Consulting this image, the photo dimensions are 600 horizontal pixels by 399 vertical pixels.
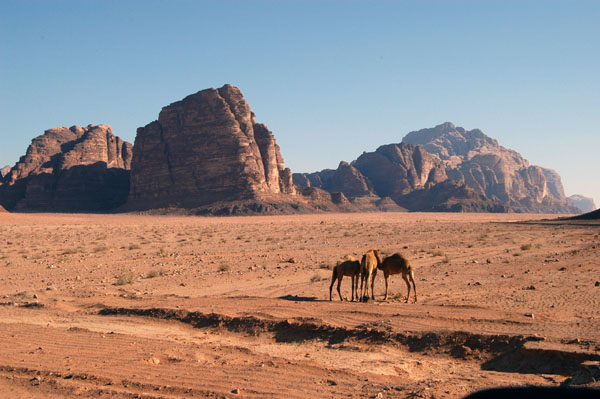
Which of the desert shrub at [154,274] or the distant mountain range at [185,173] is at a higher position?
the distant mountain range at [185,173]

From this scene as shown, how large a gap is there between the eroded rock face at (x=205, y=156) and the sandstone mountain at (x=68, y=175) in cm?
1515

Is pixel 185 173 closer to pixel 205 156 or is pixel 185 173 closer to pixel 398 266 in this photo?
pixel 205 156

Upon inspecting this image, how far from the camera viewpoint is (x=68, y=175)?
143 meters

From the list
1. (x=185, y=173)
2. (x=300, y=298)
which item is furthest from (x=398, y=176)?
(x=300, y=298)

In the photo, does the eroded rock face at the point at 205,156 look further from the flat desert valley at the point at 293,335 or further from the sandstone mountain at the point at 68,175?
the flat desert valley at the point at 293,335

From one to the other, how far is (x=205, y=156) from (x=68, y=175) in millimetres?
43479

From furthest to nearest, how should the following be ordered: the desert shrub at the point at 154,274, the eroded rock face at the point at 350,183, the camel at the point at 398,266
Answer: the eroded rock face at the point at 350,183 → the desert shrub at the point at 154,274 → the camel at the point at 398,266

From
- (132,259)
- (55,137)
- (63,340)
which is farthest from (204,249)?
(55,137)

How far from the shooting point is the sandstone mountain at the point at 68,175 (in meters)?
138

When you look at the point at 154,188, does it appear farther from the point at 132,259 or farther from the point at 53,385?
the point at 53,385

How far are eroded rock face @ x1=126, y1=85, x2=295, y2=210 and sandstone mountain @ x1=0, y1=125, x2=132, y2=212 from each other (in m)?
15.2

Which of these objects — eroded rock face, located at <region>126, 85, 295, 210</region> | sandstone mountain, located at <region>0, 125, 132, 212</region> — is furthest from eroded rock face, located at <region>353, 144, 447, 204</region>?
sandstone mountain, located at <region>0, 125, 132, 212</region>

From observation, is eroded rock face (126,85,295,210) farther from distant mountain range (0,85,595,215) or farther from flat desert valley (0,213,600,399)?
flat desert valley (0,213,600,399)

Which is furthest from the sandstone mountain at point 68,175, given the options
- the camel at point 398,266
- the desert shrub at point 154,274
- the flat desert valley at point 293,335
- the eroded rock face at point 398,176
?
the camel at point 398,266
